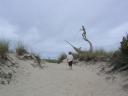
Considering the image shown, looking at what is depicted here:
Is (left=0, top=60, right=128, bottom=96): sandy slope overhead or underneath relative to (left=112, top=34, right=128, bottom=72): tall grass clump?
underneath

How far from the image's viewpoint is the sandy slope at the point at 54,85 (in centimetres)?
1137

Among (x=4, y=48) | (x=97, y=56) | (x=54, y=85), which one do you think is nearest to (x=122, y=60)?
(x=54, y=85)

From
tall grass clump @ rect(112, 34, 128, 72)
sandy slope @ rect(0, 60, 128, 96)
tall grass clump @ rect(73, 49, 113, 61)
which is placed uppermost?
tall grass clump @ rect(73, 49, 113, 61)

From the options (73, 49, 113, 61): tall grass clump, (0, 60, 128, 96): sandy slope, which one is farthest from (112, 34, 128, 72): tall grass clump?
(73, 49, 113, 61): tall grass clump

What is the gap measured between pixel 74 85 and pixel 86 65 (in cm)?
887

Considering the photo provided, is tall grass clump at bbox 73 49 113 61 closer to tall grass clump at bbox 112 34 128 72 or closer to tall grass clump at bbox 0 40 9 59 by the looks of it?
tall grass clump at bbox 112 34 128 72

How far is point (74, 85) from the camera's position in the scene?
1285 centimetres

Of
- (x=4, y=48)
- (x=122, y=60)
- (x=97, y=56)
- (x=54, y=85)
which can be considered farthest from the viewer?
(x=97, y=56)

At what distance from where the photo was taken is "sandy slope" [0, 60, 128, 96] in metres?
11.4

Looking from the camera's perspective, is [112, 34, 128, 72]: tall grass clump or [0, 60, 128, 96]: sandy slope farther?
[112, 34, 128, 72]: tall grass clump

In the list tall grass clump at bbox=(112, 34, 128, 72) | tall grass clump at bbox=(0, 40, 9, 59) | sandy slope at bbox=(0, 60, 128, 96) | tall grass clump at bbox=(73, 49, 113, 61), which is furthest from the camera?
tall grass clump at bbox=(73, 49, 113, 61)

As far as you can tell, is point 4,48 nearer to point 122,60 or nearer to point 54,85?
point 54,85

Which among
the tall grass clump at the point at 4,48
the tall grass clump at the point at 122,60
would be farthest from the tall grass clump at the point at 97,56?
the tall grass clump at the point at 4,48

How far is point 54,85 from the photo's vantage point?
500 inches
